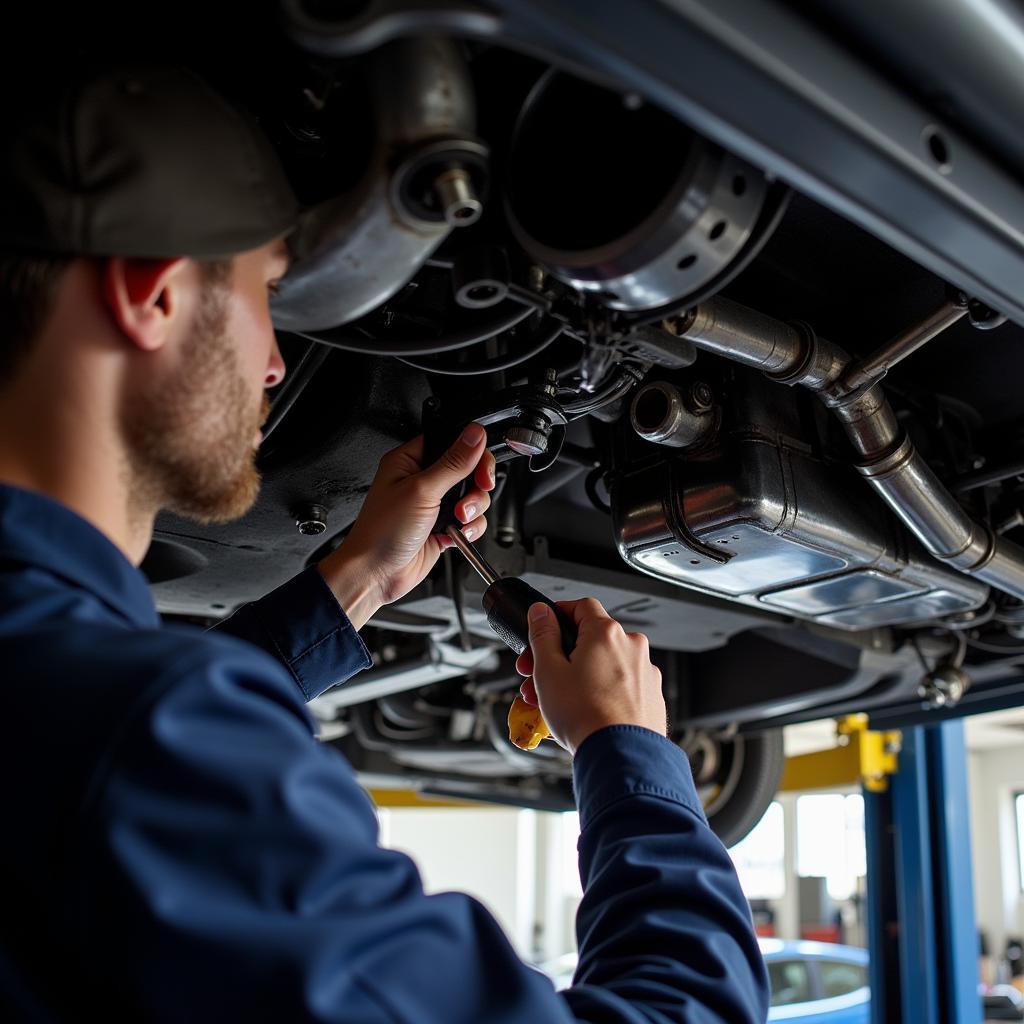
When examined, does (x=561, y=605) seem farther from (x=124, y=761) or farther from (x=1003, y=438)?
(x=1003, y=438)

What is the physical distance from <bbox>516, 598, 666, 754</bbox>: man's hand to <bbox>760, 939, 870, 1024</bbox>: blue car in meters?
4.17

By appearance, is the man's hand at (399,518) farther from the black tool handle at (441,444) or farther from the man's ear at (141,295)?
the man's ear at (141,295)

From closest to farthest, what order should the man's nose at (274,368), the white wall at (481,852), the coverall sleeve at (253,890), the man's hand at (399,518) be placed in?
the coverall sleeve at (253,890) < the man's nose at (274,368) < the man's hand at (399,518) < the white wall at (481,852)

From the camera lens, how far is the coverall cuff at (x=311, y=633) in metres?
1.04

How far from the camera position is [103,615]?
585 mm

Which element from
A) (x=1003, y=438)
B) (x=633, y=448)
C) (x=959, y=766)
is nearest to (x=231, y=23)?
(x=633, y=448)

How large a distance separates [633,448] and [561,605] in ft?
1.39

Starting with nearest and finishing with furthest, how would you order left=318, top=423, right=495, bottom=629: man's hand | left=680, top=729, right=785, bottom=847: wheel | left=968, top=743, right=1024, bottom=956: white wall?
left=318, top=423, right=495, bottom=629: man's hand → left=680, top=729, right=785, bottom=847: wheel → left=968, top=743, right=1024, bottom=956: white wall

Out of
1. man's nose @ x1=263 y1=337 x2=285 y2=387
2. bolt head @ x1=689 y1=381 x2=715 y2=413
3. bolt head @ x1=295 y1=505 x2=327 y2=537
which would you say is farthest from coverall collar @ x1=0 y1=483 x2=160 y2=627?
bolt head @ x1=689 y1=381 x2=715 y2=413

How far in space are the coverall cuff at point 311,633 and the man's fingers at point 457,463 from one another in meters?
0.16

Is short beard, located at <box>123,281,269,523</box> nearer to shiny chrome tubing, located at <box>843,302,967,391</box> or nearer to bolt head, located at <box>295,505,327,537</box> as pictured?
bolt head, located at <box>295,505,327,537</box>

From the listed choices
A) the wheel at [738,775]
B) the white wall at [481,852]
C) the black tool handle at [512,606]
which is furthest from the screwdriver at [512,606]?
the white wall at [481,852]

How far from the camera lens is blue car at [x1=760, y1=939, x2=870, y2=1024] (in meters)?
4.46

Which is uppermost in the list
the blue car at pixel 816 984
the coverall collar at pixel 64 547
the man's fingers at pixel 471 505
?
the man's fingers at pixel 471 505
